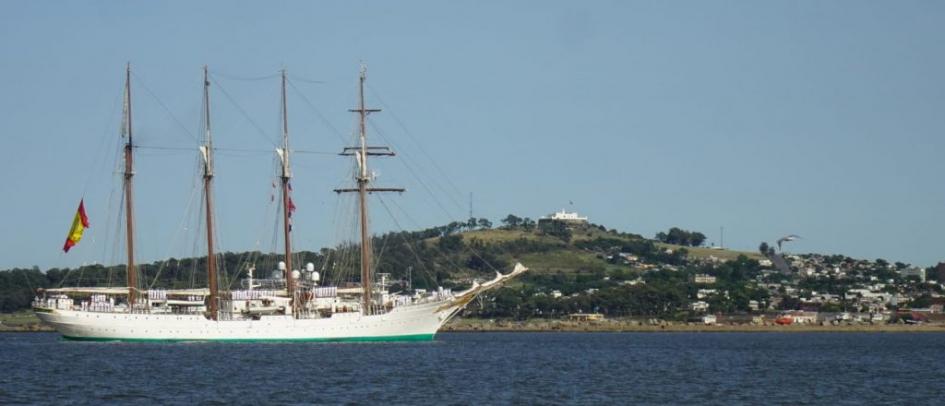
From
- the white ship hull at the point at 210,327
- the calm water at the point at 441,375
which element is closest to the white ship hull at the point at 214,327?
the white ship hull at the point at 210,327

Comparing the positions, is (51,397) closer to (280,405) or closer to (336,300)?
(280,405)

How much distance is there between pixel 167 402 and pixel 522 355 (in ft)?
146

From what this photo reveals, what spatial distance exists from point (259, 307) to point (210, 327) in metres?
4.67

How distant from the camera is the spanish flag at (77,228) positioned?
337 ft

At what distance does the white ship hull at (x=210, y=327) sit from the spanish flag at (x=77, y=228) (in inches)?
217

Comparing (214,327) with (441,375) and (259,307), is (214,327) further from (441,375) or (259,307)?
(441,375)

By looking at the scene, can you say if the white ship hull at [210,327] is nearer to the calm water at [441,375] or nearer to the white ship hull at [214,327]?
the white ship hull at [214,327]

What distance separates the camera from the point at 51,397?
60188 millimetres

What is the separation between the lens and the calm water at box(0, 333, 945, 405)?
62000 millimetres

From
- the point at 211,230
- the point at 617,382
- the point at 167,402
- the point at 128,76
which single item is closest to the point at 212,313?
the point at 211,230

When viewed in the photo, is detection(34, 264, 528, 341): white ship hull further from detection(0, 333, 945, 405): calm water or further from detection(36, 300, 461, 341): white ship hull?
detection(0, 333, 945, 405): calm water

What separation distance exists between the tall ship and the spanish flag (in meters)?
0.16

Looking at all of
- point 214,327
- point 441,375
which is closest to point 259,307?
point 214,327

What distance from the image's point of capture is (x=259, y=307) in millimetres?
110188
